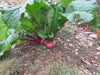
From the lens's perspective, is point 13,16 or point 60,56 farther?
point 60,56

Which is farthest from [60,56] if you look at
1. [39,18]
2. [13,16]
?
[13,16]

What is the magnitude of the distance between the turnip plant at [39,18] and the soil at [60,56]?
0.09 meters

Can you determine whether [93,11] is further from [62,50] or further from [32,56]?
[32,56]

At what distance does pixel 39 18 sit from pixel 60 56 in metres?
0.45

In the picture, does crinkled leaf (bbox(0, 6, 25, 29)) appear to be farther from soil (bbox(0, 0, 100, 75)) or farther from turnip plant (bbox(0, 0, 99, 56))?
soil (bbox(0, 0, 100, 75))

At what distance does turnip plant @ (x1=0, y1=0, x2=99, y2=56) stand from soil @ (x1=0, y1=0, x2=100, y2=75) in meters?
0.09

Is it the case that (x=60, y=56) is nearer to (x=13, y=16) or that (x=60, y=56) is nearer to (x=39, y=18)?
(x=39, y=18)

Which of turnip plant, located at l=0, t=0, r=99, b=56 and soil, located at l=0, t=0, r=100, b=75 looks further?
soil, located at l=0, t=0, r=100, b=75

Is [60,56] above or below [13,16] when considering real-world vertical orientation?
below

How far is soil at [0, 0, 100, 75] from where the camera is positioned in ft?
3.58

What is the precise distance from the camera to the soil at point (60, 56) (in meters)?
1.09

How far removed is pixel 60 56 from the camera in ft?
4.04

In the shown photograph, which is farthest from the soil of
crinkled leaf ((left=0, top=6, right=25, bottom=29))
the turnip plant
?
crinkled leaf ((left=0, top=6, right=25, bottom=29))

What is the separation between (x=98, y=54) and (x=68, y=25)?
0.70 m
